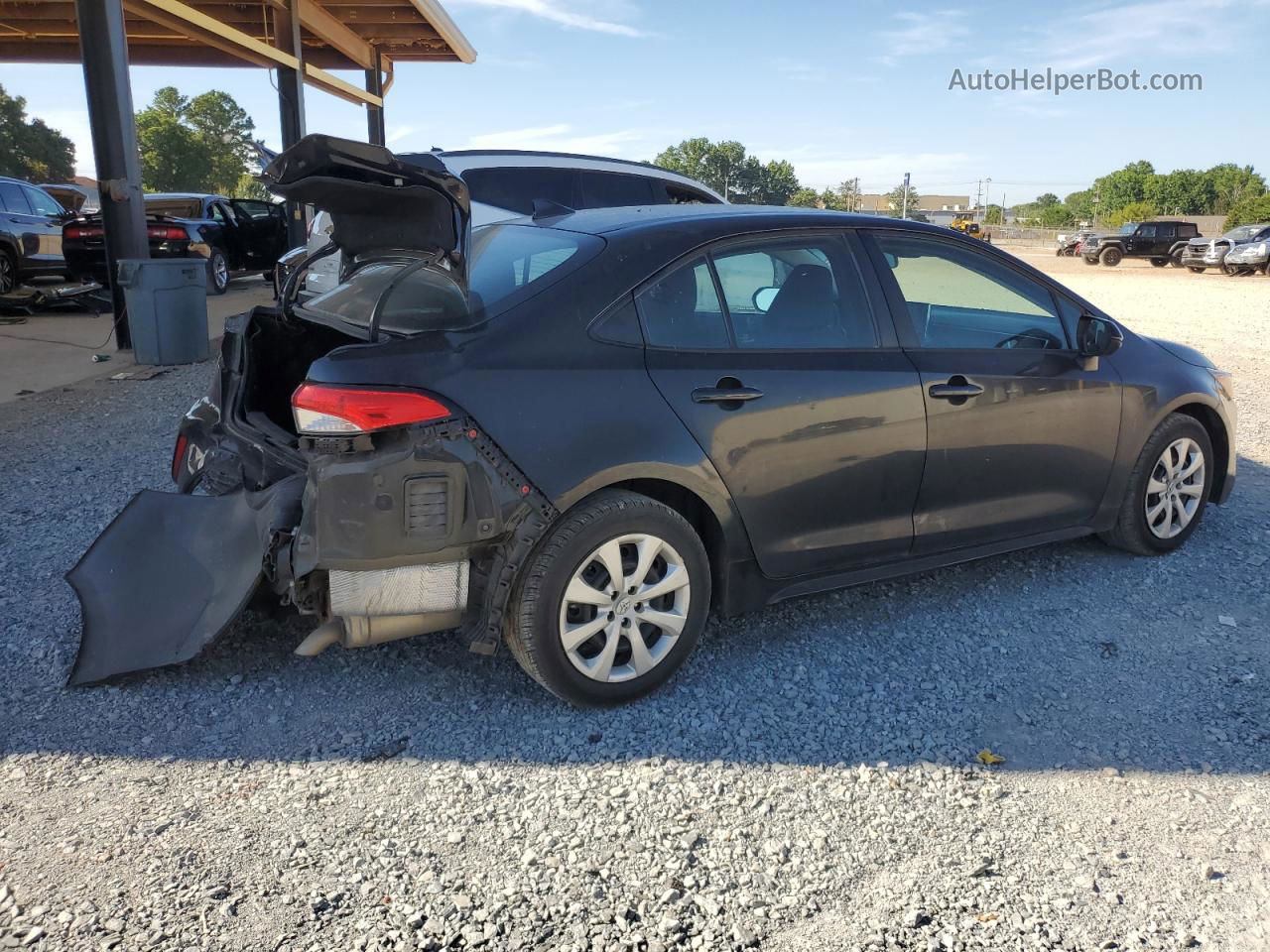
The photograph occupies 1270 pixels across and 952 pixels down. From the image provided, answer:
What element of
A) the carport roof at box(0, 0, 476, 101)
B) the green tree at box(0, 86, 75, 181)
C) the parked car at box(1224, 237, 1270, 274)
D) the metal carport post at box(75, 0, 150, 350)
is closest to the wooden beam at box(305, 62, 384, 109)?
the carport roof at box(0, 0, 476, 101)

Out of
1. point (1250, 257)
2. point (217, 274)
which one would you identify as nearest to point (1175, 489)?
point (217, 274)

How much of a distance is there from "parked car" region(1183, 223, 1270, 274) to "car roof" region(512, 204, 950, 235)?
29.5 m

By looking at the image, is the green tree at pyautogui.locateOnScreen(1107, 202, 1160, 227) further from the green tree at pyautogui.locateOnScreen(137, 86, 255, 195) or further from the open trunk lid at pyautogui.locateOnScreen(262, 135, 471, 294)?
the open trunk lid at pyautogui.locateOnScreen(262, 135, 471, 294)

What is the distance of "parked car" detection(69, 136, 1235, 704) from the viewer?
2.98 m

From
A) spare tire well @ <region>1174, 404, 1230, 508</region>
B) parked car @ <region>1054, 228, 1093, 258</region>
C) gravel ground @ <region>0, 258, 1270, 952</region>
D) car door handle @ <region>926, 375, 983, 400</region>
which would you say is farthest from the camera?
parked car @ <region>1054, 228, 1093, 258</region>

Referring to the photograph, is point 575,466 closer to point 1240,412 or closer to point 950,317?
point 950,317

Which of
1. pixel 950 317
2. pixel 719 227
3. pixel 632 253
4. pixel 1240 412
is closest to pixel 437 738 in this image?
pixel 632 253

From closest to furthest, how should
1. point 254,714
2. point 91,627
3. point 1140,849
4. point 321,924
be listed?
point 321,924 → point 1140,849 → point 254,714 → point 91,627

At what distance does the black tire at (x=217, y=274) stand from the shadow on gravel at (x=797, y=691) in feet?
43.6

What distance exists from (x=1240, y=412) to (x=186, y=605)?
794 cm

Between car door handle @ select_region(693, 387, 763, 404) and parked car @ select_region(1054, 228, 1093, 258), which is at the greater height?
parked car @ select_region(1054, 228, 1093, 258)

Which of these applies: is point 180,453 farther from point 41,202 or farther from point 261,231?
point 261,231

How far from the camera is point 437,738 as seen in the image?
10.4ft

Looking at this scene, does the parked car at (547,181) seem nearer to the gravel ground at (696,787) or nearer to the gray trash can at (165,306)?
the gray trash can at (165,306)
